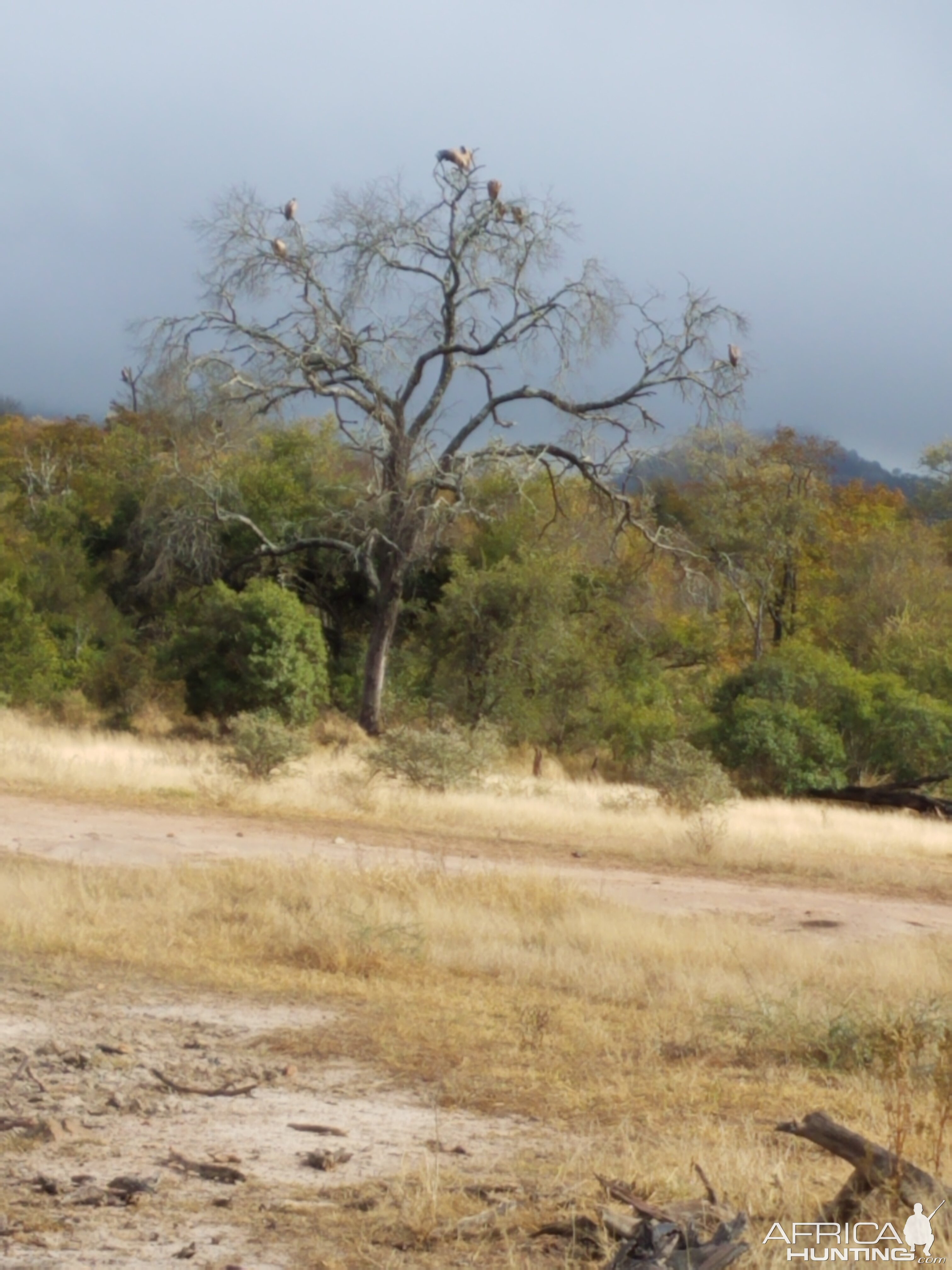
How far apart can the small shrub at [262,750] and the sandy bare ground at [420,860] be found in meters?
3.56

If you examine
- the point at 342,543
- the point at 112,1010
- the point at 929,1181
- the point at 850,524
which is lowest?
the point at 112,1010

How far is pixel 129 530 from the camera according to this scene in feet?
114

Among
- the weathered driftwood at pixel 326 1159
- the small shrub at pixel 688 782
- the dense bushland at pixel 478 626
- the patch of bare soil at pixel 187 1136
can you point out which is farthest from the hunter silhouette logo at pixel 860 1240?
the dense bushland at pixel 478 626

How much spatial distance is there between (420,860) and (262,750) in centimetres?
682

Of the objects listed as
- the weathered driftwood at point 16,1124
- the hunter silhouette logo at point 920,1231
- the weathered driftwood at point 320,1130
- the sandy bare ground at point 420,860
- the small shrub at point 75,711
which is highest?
the small shrub at point 75,711

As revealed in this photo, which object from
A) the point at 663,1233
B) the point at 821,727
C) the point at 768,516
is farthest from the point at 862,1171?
the point at 768,516

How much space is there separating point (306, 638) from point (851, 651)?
54.3 ft

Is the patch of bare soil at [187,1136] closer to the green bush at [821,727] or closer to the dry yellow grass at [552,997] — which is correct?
the dry yellow grass at [552,997]

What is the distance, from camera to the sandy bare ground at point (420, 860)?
13.0 metres

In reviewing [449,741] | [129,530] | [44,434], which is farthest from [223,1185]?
[44,434]

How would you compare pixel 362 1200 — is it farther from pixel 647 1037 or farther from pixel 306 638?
pixel 306 638

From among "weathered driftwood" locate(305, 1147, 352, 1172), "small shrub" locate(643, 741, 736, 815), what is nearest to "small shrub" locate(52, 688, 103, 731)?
"small shrub" locate(643, 741, 736, 815)

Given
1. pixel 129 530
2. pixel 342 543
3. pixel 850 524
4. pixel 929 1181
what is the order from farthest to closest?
pixel 850 524 → pixel 129 530 → pixel 342 543 → pixel 929 1181

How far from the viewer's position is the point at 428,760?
2177 centimetres
